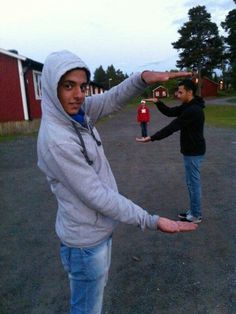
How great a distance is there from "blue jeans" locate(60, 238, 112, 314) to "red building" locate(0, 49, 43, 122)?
18.2 m

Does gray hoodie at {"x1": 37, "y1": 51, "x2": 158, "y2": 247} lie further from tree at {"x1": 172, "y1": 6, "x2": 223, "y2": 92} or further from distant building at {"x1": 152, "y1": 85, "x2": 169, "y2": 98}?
tree at {"x1": 172, "y1": 6, "x2": 223, "y2": 92}

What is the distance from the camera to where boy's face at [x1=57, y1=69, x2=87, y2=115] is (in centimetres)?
193

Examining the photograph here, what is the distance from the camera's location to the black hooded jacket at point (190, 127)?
4.68 m

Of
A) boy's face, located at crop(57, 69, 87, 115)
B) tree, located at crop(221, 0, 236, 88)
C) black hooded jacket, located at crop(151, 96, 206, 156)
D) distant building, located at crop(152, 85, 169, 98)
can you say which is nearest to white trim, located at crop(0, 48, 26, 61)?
distant building, located at crop(152, 85, 169, 98)

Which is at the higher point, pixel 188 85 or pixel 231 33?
pixel 231 33

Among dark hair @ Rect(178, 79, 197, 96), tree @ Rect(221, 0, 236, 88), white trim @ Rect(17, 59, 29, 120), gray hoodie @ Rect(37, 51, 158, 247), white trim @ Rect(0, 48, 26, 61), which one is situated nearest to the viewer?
gray hoodie @ Rect(37, 51, 158, 247)

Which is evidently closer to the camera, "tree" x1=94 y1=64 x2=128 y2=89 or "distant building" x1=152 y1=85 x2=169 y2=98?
"distant building" x1=152 y1=85 x2=169 y2=98

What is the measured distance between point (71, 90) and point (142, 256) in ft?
9.06

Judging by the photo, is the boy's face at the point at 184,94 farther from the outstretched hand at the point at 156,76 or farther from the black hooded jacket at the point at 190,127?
the outstretched hand at the point at 156,76

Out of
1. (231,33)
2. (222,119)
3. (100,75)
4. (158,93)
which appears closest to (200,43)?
(231,33)

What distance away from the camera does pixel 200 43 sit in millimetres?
61844

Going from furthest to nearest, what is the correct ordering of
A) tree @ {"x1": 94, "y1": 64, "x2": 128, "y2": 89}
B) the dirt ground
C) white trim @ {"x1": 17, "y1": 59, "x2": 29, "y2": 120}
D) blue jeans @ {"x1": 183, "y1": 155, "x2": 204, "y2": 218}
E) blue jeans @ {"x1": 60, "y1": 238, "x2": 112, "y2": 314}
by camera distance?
tree @ {"x1": 94, "y1": 64, "x2": 128, "y2": 89}, white trim @ {"x1": 17, "y1": 59, "x2": 29, "y2": 120}, blue jeans @ {"x1": 183, "y1": 155, "x2": 204, "y2": 218}, the dirt ground, blue jeans @ {"x1": 60, "y1": 238, "x2": 112, "y2": 314}

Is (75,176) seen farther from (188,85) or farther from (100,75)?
(100,75)

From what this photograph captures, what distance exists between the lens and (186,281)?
3.64 meters
